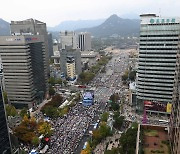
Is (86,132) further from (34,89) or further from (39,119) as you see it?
(34,89)

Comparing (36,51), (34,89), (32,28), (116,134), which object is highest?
(32,28)

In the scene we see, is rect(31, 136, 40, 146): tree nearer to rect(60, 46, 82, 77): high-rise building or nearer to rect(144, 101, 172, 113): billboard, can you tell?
rect(144, 101, 172, 113): billboard

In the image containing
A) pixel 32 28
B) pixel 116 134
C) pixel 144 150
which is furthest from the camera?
pixel 32 28

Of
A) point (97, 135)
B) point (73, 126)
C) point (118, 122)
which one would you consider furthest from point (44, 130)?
point (118, 122)

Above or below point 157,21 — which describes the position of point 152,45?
below

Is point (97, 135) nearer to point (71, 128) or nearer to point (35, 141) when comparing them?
point (71, 128)

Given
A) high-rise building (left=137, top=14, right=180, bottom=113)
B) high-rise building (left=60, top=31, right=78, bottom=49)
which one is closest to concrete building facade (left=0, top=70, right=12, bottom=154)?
high-rise building (left=137, top=14, right=180, bottom=113)

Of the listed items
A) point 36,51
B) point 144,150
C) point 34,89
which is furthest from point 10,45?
point 144,150
